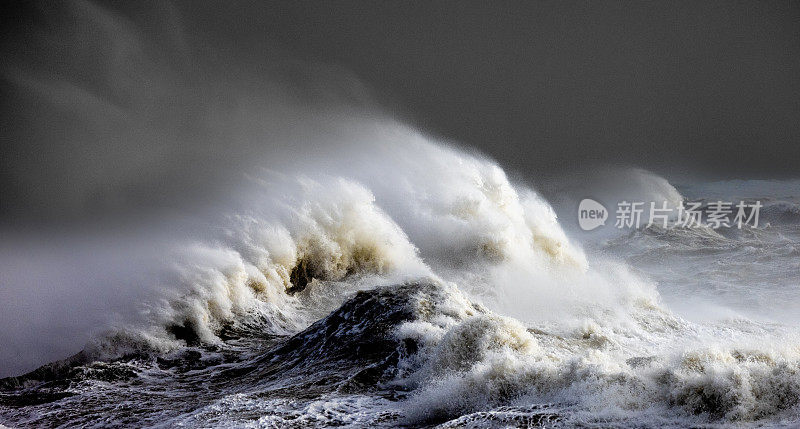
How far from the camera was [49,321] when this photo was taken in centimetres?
1109

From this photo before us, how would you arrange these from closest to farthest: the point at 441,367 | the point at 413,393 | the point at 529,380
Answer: the point at 529,380 < the point at 413,393 < the point at 441,367

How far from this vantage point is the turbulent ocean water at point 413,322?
5.98 meters

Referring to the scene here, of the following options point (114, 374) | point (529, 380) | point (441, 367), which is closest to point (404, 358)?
point (441, 367)

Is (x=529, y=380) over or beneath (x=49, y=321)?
beneath

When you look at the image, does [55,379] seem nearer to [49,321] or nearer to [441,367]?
[49,321]

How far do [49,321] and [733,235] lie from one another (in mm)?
33243

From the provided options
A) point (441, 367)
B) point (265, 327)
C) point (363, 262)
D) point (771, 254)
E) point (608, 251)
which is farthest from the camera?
point (608, 251)

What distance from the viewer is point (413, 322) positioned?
9.36 meters

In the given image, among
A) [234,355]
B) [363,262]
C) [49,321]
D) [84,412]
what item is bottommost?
[84,412]

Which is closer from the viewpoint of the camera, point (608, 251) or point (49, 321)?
point (49, 321)

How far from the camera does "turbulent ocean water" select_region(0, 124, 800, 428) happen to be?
5984 millimetres

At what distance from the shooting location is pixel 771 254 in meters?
25.6

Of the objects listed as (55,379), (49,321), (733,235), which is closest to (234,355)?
(55,379)

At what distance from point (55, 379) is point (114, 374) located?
86cm
